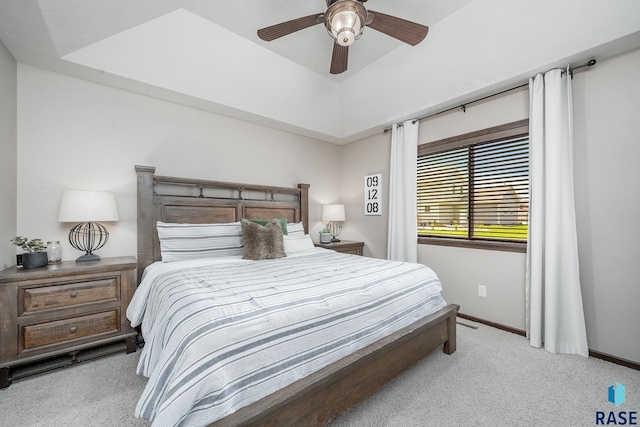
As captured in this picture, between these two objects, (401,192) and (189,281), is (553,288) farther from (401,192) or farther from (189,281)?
(189,281)

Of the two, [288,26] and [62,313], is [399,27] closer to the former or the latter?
[288,26]

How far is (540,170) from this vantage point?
2486mm

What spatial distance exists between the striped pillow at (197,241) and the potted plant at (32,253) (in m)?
0.84

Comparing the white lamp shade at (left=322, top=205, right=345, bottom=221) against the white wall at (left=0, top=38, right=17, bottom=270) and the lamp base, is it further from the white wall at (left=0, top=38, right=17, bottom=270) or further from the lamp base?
the white wall at (left=0, top=38, right=17, bottom=270)

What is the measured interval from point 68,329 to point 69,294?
272 millimetres

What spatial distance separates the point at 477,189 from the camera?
312 centimetres

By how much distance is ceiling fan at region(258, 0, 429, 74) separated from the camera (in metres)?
1.81

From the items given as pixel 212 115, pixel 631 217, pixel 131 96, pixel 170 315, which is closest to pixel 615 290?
pixel 631 217

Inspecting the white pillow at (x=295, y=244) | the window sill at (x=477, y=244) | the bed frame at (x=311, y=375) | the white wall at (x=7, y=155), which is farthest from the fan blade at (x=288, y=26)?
the window sill at (x=477, y=244)

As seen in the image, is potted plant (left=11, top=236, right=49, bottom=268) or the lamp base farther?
the lamp base

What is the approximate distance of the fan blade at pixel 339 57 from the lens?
2.26m

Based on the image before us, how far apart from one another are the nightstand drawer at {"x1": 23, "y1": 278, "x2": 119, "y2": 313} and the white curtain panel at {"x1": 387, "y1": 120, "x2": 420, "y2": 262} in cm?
320

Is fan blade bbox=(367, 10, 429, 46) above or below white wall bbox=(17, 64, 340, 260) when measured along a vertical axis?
above

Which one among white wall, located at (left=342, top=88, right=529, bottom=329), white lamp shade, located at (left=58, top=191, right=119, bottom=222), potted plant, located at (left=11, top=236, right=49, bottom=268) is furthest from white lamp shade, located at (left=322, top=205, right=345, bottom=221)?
potted plant, located at (left=11, top=236, right=49, bottom=268)
